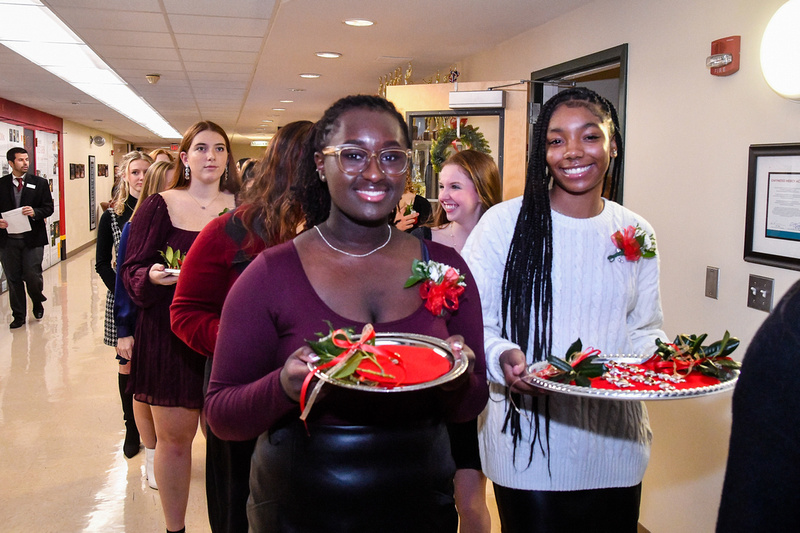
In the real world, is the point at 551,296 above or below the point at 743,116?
below

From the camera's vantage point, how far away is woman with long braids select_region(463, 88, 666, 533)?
1.82 meters

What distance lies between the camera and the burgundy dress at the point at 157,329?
2793 mm

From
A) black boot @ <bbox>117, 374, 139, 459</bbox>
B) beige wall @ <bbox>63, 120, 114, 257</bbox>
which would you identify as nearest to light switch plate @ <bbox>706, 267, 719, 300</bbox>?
black boot @ <bbox>117, 374, 139, 459</bbox>

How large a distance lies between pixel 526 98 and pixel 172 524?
371 centimetres

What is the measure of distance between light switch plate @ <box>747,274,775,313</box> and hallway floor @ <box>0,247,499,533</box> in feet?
5.12

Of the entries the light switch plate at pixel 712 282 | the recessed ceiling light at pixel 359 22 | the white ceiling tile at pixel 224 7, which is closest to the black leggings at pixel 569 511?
the light switch plate at pixel 712 282

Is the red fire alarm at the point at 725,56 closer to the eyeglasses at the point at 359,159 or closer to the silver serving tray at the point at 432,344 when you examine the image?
the eyeglasses at the point at 359,159

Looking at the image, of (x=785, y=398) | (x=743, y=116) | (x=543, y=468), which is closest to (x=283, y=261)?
(x=543, y=468)

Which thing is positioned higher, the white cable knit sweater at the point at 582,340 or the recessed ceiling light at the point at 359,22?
the recessed ceiling light at the point at 359,22

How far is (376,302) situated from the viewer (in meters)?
1.47

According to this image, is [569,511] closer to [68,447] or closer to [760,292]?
[760,292]

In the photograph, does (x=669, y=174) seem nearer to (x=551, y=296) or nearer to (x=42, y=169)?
(x=551, y=296)

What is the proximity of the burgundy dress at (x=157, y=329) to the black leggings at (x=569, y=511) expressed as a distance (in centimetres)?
146

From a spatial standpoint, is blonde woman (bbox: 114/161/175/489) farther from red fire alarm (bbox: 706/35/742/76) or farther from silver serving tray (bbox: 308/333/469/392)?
red fire alarm (bbox: 706/35/742/76)
